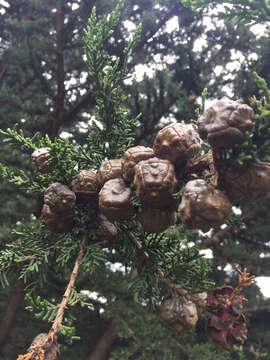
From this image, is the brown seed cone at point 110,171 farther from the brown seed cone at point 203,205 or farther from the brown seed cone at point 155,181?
the brown seed cone at point 203,205

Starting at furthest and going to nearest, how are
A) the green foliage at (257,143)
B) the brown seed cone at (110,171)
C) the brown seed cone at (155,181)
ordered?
the brown seed cone at (110,171), the brown seed cone at (155,181), the green foliage at (257,143)

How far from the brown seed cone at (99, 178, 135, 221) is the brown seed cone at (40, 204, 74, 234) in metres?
0.23

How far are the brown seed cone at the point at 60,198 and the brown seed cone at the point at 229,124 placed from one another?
632 mm

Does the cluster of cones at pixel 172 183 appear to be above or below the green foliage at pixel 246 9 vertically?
below

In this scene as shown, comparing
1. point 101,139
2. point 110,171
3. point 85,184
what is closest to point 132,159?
point 110,171

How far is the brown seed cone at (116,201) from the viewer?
111 centimetres

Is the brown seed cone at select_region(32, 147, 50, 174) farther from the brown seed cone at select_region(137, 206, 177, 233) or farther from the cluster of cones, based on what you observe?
the brown seed cone at select_region(137, 206, 177, 233)

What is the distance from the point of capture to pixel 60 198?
1.23m

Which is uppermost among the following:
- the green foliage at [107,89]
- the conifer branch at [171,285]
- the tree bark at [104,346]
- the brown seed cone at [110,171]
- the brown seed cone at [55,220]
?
the green foliage at [107,89]

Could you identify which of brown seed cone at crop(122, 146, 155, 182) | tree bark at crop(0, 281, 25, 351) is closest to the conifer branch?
brown seed cone at crop(122, 146, 155, 182)

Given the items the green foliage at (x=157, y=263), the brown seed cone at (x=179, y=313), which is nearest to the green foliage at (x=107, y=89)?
the green foliage at (x=157, y=263)

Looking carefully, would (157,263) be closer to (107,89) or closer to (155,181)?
(155,181)

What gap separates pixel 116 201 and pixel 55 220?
1.12 feet

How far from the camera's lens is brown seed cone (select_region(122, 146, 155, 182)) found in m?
1.13
